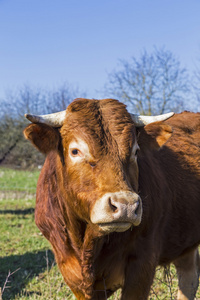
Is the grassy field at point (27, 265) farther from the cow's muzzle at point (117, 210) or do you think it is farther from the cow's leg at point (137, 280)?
the cow's muzzle at point (117, 210)

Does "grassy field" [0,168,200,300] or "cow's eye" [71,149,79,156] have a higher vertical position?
"cow's eye" [71,149,79,156]

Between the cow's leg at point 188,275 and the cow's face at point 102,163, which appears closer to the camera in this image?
the cow's face at point 102,163

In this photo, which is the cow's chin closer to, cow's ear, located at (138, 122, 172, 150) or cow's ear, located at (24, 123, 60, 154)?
cow's ear, located at (24, 123, 60, 154)

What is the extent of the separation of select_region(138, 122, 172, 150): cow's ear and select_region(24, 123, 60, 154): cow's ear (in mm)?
729

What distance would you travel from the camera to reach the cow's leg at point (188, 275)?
14.6 ft

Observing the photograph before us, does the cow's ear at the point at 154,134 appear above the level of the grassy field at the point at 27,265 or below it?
above

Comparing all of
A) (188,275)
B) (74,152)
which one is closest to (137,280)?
(74,152)

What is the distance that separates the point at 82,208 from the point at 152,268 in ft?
3.06

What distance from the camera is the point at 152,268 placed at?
3.03m

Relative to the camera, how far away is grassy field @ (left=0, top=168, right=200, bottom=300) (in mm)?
4590

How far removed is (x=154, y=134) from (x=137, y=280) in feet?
4.05

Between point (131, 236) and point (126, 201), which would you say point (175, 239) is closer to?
point (131, 236)

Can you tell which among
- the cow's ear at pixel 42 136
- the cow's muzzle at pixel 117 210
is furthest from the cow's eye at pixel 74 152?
the cow's muzzle at pixel 117 210

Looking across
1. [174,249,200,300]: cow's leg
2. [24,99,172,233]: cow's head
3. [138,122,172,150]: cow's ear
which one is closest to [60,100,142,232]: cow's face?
[24,99,172,233]: cow's head
